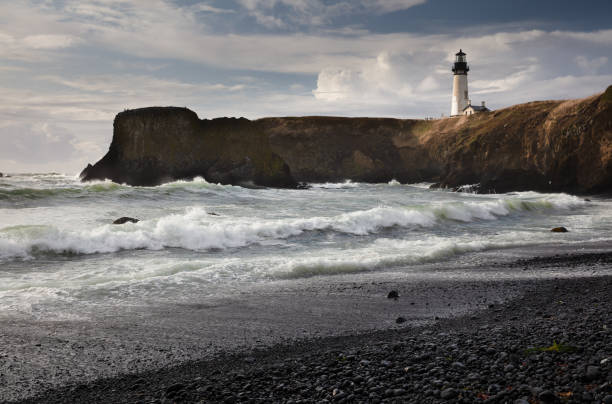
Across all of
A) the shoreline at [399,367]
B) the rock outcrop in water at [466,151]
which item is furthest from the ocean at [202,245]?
the rock outcrop in water at [466,151]

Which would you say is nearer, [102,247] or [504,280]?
[504,280]

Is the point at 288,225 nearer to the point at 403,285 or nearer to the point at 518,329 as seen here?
the point at 403,285

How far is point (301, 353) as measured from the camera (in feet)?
15.9

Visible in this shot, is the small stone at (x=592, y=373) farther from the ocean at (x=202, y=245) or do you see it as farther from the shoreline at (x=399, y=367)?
the ocean at (x=202, y=245)

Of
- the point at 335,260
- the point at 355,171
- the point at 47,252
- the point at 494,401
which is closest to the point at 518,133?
the point at 355,171

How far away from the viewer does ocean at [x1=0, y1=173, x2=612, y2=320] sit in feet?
24.8

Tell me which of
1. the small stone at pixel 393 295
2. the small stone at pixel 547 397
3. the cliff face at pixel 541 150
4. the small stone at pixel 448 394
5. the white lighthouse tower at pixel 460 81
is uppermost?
the white lighthouse tower at pixel 460 81

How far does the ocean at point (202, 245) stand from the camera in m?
7.55

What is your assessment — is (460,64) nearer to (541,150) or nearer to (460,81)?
(460,81)

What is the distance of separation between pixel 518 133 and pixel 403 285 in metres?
39.8

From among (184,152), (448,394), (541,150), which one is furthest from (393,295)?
(184,152)

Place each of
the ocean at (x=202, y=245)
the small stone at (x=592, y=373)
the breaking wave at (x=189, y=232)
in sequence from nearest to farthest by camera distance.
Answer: the small stone at (x=592, y=373) < the ocean at (x=202, y=245) < the breaking wave at (x=189, y=232)

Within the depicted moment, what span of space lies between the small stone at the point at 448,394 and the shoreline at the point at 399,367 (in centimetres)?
1

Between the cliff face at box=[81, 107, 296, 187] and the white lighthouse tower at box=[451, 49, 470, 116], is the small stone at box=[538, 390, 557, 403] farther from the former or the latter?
the white lighthouse tower at box=[451, 49, 470, 116]
